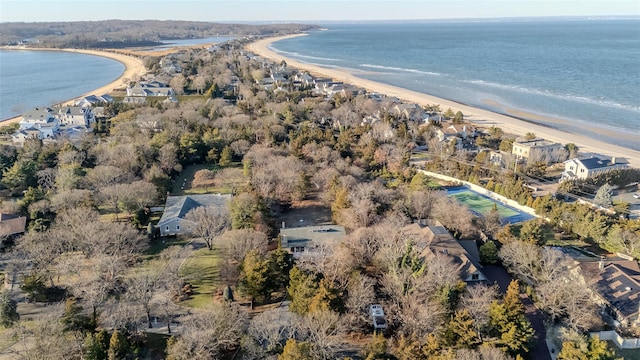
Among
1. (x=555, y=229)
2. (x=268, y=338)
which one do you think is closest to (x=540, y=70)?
(x=555, y=229)

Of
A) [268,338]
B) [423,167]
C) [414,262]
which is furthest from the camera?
[423,167]

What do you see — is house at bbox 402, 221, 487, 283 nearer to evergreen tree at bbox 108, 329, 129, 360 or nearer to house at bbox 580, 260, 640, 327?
house at bbox 580, 260, 640, 327

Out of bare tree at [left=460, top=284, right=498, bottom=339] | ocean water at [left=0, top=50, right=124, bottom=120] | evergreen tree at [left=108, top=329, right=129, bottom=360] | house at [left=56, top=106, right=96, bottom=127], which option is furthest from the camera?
ocean water at [left=0, top=50, right=124, bottom=120]

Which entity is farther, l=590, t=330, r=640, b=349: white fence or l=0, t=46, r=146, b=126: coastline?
l=0, t=46, r=146, b=126: coastline

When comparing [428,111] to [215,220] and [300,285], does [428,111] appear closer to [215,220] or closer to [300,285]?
[215,220]

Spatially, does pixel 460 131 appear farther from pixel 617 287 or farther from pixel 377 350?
pixel 377 350

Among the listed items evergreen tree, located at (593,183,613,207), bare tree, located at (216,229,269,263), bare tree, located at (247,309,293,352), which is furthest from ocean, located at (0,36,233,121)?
evergreen tree, located at (593,183,613,207)

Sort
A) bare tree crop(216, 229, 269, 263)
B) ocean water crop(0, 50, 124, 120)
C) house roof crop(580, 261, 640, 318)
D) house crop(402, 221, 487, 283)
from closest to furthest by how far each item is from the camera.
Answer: house roof crop(580, 261, 640, 318)
house crop(402, 221, 487, 283)
bare tree crop(216, 229, 269, 263)
ocean water crop(0, 50, 124, 120)
